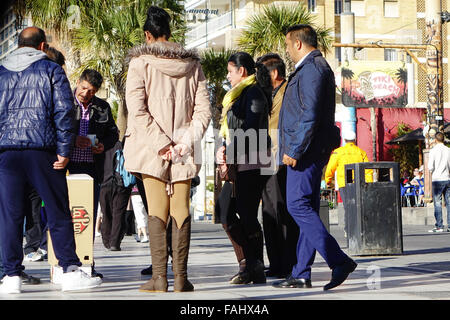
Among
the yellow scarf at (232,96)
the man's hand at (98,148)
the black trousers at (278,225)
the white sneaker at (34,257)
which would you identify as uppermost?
the yellow scarf at (232,96)

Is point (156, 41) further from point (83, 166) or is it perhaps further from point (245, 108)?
point (83, 166)

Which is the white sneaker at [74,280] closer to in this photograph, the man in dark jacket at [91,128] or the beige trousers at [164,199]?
the beige trousers at [164,199]

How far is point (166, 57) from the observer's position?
21.7 ft

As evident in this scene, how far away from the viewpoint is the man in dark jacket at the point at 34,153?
21.8 ft

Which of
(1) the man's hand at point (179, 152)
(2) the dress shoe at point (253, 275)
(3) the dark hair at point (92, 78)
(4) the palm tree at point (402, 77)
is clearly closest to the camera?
(1) the man's hand at point (179, 152)

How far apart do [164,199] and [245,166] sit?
3.75 ft

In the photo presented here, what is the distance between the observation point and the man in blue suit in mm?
6648

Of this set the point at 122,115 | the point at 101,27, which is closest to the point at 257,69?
the point at 122,115

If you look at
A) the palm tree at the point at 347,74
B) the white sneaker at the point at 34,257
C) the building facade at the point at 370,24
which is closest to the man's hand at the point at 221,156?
the white sneaker at the point at 34,257

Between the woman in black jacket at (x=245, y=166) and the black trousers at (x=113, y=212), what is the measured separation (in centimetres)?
532

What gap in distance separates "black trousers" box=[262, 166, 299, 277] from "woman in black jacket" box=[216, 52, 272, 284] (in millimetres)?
274

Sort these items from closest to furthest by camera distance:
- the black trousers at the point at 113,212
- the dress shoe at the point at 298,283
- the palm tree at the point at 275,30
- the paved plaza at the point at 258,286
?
the paved plaza at the point at 258,286 < the dress shoe at the point at 298,283 < the black trousers at the point at 113,212 < the palm tree at the point at 275,30

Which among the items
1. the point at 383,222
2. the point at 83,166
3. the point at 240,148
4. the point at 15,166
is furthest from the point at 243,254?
the point at 383,222

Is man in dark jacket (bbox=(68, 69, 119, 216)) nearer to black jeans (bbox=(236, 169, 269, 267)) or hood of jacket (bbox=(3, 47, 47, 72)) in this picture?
hood of jacket (bbox=(3, 47, 47, 72))
